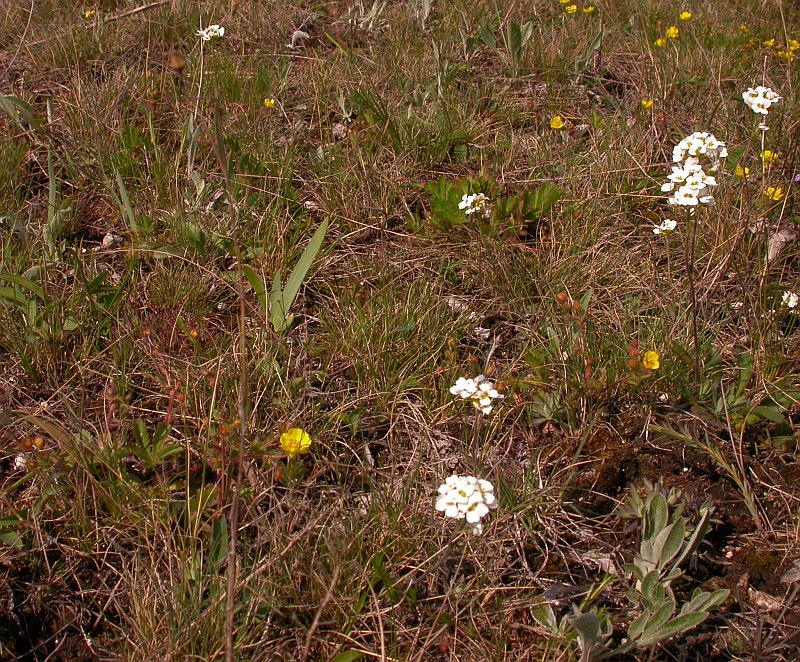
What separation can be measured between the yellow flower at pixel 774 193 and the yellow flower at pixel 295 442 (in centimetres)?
168

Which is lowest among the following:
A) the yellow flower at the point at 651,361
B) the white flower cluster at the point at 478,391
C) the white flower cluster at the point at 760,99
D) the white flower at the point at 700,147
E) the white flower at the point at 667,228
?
the yellow flower at the point at 651,361

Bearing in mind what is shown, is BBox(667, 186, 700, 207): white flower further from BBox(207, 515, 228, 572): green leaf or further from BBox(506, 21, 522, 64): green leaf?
BBox(506, 21, 522, 64): green leaf

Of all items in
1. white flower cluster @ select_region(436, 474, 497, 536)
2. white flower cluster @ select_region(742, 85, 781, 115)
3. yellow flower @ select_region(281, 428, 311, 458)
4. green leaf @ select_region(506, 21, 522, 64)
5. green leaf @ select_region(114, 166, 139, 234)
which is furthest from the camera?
green leaf @ select_region(506, 21, 522, 64)

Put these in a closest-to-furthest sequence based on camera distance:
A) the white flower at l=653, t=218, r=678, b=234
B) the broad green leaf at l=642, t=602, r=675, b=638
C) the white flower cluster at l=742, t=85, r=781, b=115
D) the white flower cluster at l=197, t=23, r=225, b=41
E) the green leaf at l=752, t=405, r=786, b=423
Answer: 1. the broad green leaf at l=642, t=602, r=675, b=638
2. the green leaf at l=752, t=405, r=786, b=423
3. the white flower cluster at l=742, t=85, r=781, b=115
4. the white flower at l=653, t=218, r=678, b=234
5. the white flower cluster at l=197, t=23, r=225, b=41

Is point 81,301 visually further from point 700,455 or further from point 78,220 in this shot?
point 700,455

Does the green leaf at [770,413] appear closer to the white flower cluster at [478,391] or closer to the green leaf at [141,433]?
the white flower cluster at [478,391]

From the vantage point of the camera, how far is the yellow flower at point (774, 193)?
93.4 inches

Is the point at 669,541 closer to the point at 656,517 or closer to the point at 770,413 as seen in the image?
the point at 656,517

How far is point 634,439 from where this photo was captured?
6.20 ft

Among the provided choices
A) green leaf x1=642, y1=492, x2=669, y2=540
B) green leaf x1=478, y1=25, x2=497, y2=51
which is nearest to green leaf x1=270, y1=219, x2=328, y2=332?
green leaf x1=642, y1=492, x2=669, y2=540

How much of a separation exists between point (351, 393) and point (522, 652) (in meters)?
0.78

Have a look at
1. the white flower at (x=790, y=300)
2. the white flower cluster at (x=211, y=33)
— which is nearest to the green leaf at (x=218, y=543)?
the white flower at (x=790, y=300)

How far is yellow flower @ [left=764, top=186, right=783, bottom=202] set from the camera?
2.37 metres

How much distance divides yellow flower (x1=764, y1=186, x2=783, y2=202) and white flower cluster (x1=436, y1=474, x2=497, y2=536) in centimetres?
163
